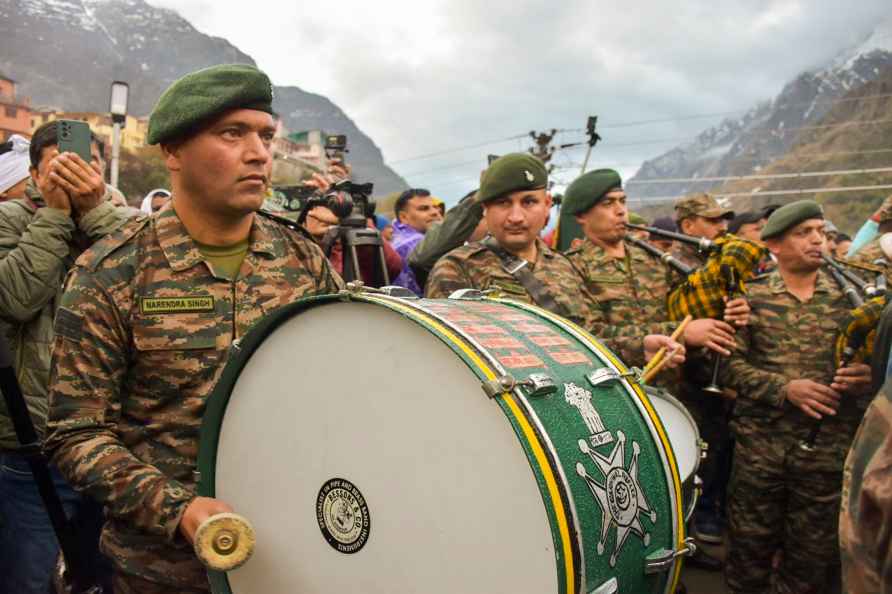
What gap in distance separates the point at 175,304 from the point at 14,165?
1951mm

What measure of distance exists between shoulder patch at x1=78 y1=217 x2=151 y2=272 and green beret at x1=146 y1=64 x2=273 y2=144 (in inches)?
9.8

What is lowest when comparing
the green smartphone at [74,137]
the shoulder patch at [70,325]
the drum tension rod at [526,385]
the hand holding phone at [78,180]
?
the drum tension rod at [526,385]

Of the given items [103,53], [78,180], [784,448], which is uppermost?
[103,53]

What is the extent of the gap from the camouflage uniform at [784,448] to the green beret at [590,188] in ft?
3.87

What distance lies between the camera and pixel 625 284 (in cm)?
395

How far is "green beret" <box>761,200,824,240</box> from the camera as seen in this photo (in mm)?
4062

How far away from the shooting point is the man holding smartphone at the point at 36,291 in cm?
228

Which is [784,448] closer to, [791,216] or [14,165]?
[791,216]

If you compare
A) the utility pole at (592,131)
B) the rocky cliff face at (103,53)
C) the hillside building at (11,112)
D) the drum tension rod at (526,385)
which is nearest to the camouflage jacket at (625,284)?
the drum tension rod at (526,385)

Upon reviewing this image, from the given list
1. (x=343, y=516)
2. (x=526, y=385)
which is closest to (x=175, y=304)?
(x=343, y=516)

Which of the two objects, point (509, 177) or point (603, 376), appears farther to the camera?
point (509, 177)

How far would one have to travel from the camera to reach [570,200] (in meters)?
4.12

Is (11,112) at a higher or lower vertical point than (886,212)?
higher

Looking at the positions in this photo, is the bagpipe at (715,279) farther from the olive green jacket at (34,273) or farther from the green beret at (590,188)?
the olive green jacket at (34,273)
